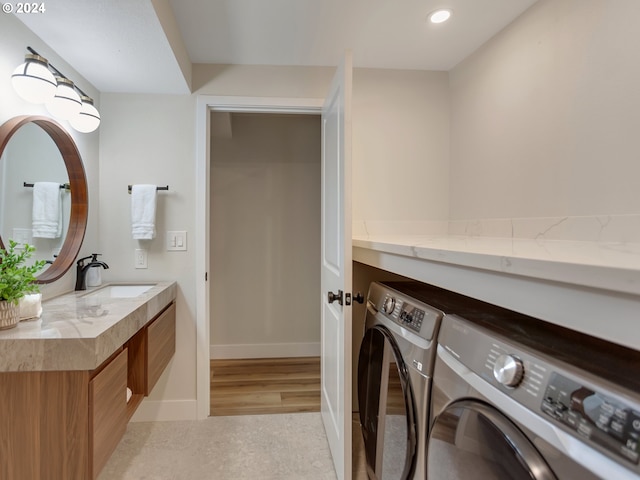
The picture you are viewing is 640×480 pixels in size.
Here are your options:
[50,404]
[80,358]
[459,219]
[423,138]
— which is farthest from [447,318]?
[423,138]

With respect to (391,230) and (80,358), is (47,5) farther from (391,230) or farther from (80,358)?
(391,230)

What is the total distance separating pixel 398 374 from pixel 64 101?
6.14ft

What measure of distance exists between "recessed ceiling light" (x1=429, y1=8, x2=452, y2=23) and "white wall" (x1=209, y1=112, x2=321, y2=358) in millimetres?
1583

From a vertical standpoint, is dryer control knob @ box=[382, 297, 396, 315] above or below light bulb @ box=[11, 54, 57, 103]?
below

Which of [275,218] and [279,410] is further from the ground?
A: [275,218]

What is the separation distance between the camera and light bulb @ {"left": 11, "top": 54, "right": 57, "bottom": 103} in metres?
1.33

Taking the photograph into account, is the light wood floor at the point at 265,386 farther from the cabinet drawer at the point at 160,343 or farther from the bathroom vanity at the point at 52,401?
the bathroom vanity at the point at 52,401

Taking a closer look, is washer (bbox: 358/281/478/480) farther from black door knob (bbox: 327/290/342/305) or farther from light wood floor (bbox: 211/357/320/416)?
light wood floor (bbox: 211/357/320/416)

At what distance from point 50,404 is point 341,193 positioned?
1.24 metres

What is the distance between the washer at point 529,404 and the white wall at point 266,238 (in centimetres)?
241

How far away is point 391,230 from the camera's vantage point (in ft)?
7.20

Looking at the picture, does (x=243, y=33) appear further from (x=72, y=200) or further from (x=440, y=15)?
(x=72, y=200)

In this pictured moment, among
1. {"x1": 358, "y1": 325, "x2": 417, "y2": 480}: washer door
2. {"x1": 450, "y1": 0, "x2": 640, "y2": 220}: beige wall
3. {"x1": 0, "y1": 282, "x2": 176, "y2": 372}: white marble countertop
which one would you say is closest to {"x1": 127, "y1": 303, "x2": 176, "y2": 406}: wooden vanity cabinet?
{"x1": 0, "y1": 282, "x2": 176, "y2": 372}: white marble countertop

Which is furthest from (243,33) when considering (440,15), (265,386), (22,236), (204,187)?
(265,386)
